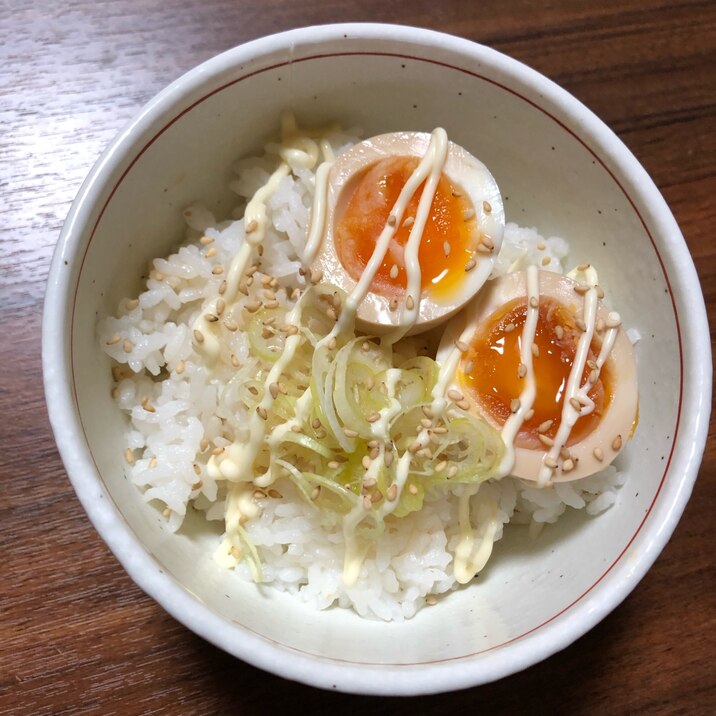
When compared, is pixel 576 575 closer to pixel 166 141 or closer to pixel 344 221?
pixel 344 221

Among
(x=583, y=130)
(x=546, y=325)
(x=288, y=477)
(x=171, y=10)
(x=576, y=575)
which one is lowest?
(x=576, y=575)

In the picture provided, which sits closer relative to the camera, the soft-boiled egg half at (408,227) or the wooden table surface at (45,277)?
the soft-boiled egg half at (408,227)

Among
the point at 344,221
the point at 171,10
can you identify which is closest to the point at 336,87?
the point at 344,221

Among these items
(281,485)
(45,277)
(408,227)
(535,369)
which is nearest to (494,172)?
(408,227)

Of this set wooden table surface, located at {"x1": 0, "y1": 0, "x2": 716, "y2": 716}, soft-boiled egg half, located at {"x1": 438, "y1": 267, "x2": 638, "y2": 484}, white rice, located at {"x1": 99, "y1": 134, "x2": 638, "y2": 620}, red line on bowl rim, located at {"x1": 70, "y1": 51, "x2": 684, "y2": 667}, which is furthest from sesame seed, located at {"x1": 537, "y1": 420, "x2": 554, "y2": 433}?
wooden table surface, located at {"x1": 0, "y1": 0, "x2": 716, "y2": 716}

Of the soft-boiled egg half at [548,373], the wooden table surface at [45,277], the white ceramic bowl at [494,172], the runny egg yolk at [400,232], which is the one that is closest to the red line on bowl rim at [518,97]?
the white ceramic bowl at [494,172]

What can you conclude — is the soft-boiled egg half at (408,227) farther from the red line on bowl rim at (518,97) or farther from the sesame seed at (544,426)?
the sesame seed at (544,426)

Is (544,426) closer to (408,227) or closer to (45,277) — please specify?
(408,227)
